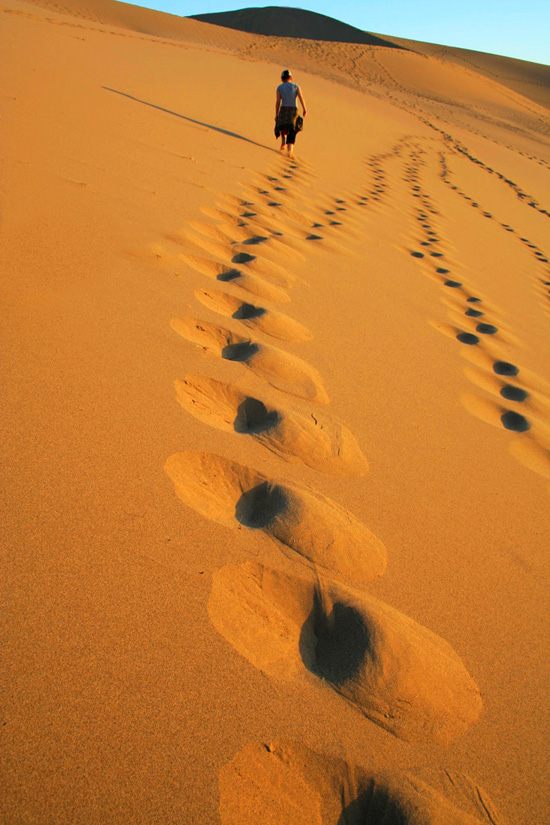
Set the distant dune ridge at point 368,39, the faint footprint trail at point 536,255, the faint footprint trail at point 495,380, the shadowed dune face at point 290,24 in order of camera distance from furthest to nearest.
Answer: the shadowed dune face at point 290,24, the distant dune ridge at point 368,39, the faint footprint trail at point 536,255, the faint footprint trail at point 495,380

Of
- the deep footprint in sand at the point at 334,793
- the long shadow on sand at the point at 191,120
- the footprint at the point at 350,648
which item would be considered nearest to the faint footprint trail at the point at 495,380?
the footprint at the point at 350,648

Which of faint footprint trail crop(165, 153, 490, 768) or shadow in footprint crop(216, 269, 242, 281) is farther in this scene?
shadow in footprint crop(216, 269, 242, 281)

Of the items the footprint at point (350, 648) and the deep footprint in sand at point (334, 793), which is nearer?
the deep footprint in sand at point (334, 793)

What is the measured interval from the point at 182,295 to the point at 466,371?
0.96m

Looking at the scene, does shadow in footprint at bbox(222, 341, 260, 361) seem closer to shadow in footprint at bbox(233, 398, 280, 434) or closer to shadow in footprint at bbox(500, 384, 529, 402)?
shadow in footprint at bbox(233, 398, 280, 434)

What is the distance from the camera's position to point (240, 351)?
4.72 feet

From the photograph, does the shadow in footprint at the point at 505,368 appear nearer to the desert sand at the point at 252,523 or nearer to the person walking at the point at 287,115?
the desert sand at the point at 252,523

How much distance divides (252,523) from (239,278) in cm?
110

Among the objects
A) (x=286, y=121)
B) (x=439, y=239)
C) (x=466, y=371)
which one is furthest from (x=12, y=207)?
(x=286, y=121)

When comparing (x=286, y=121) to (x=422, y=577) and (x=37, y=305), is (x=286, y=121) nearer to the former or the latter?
(x=37, y=305)

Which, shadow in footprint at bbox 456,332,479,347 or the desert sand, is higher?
shadow in footprint at bbox 456,332,479,347

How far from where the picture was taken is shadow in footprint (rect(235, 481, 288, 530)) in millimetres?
951

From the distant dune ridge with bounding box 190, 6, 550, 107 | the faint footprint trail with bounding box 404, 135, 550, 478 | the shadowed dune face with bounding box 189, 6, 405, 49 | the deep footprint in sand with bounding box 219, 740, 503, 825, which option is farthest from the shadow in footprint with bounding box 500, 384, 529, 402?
the shadowed dune face with bounding box 189, 6, 405, 49

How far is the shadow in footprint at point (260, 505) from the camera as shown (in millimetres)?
951
